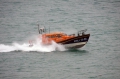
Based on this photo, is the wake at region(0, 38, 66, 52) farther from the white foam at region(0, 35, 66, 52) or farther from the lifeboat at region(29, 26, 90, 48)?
the lifeboat at region(29, 26, 90, 48)

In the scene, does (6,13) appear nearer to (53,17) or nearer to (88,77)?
(53,17)

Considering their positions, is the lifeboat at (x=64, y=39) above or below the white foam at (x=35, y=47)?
above

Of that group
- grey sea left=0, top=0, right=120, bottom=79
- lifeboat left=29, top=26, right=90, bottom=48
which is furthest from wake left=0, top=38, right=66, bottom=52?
lifeboat left=29, top=26, right=90, bottom=48

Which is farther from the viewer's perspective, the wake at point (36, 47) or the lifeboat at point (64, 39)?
the wake at point (36, 47)

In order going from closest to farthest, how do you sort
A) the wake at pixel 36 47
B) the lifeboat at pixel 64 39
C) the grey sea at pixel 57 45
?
the grey sea at pixel 57 45 → the lifeboat at pixel 64 39 → the wake at pixel 36 47

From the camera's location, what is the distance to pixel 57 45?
59562 millimetres

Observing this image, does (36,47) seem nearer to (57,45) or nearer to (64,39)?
(57,45)

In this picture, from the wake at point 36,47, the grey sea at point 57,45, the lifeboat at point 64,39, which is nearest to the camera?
the grey sea at point 57,45

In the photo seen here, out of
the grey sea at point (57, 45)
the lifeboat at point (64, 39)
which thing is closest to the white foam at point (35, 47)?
the grey sea at point (57, 45)

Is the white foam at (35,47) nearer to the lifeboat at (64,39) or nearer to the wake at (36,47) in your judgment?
the wake at (36,47)

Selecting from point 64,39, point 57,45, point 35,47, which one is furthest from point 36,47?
point 64,39

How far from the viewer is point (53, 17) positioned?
84.2 meters

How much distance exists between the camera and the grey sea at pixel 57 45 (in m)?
53.7

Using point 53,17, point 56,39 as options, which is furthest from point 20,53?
point 53,17
